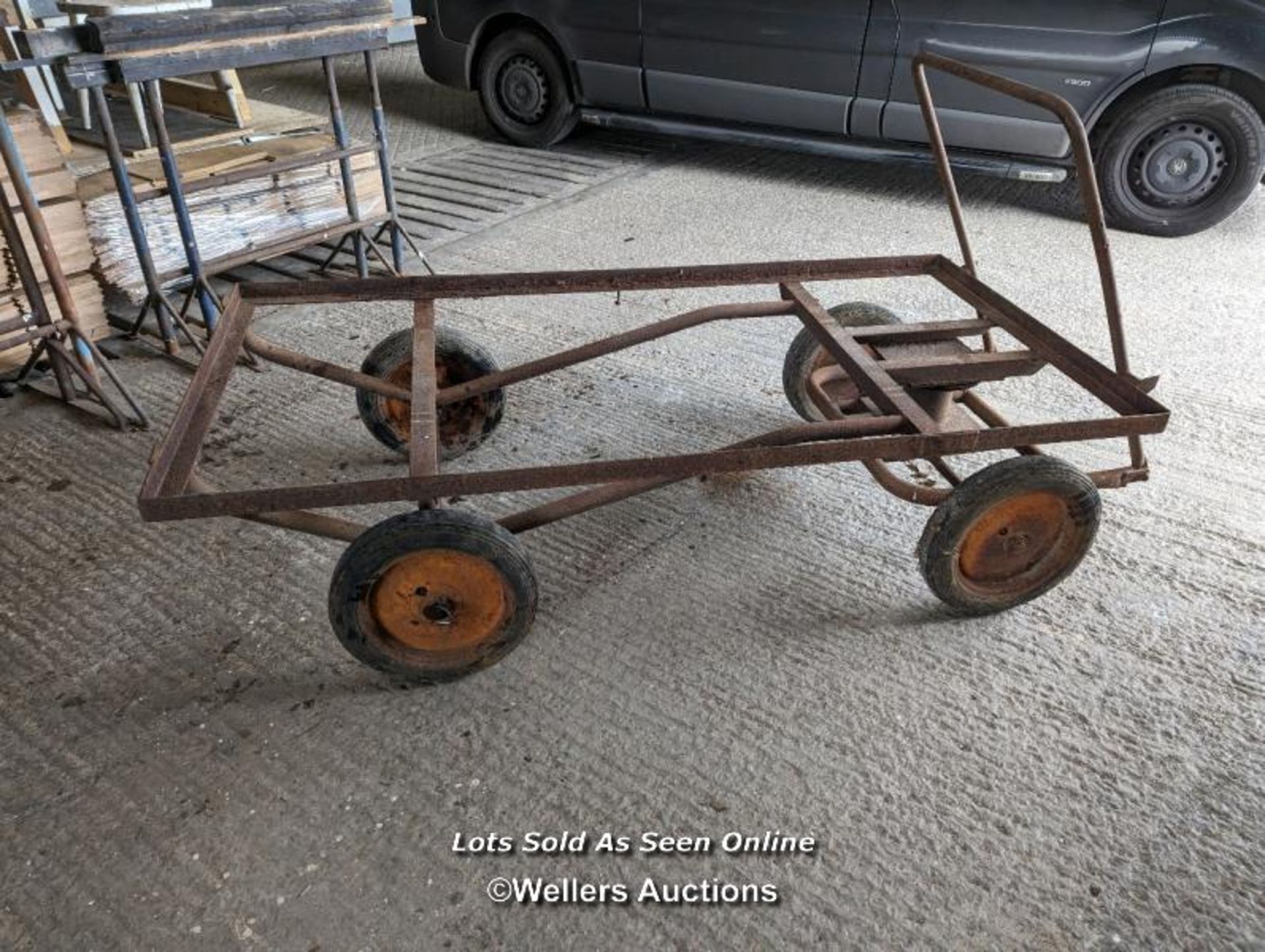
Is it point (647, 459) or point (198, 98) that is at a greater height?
point (198, 98)

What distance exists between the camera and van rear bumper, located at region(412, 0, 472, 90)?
565 cm

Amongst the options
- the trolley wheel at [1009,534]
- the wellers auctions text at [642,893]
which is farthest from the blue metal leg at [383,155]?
the wellers auctions text at [642,893]

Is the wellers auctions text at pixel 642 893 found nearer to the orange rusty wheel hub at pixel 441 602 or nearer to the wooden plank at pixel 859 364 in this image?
the orange rusty wheel hub at pixel 441 602

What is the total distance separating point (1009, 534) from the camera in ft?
6.59

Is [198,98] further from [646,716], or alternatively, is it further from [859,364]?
[646,716]

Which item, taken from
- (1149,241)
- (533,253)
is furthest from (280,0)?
(1149,241)

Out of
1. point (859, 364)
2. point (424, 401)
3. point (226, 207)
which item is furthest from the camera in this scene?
point (226, 207)

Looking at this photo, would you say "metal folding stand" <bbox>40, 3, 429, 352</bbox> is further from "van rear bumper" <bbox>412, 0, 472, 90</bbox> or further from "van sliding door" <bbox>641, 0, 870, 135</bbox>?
"van rear bumper" <bbox>412, 0, 472, 90</bbox>

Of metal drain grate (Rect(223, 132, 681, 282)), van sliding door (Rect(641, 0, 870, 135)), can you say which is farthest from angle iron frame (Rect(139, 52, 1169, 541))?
van sliding door (Rect(641, 0, 870, 135))

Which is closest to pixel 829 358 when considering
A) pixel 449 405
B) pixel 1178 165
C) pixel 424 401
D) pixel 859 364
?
pixel 859 364

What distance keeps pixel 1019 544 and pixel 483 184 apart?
12.9ft

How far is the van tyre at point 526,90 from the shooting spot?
546 centimetres

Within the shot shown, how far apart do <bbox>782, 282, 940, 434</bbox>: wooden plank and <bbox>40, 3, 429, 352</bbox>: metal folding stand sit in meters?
1.72

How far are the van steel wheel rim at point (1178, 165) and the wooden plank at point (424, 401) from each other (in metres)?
3.70
